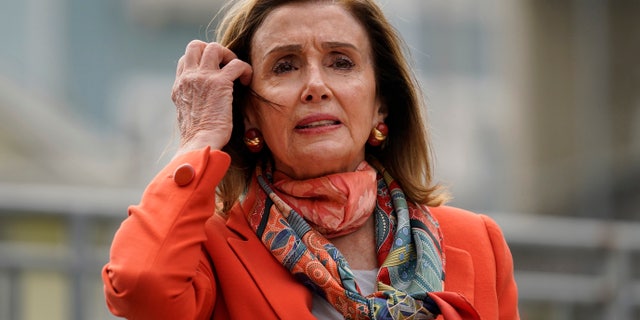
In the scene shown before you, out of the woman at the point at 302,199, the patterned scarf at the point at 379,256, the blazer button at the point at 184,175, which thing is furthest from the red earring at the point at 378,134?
the blazer button at the point at 184,175

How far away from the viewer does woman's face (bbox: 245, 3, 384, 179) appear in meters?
3.93

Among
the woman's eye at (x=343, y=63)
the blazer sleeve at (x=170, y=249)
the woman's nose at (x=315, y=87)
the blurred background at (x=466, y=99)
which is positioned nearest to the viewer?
the blazer sleeve at (x=170, y=249)

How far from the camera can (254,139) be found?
13.4 feet

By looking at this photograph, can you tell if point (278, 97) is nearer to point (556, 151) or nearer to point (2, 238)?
point (2, 238)

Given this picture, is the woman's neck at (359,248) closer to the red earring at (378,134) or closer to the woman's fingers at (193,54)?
the red earring at (378,134)

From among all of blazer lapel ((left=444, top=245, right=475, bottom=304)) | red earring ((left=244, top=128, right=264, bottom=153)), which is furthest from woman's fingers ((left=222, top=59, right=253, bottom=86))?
blazer lapel ((left=444, top=245, right=475, bottom=304))

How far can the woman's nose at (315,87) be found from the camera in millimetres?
3895

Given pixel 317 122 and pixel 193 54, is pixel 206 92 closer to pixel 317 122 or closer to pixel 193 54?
pixel 193 54

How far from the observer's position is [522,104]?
17.1m

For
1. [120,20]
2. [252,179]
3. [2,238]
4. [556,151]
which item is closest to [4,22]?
[120,20]

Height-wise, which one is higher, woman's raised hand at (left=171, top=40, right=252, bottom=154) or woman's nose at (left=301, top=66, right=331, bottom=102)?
woman's nose at (left=301, top=66, right=331, bottom=102)

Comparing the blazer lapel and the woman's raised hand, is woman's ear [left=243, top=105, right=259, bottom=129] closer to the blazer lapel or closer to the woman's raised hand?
the woman's raised hand

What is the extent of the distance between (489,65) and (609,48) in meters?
2.19

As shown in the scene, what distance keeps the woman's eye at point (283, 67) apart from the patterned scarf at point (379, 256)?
279 millimetres
